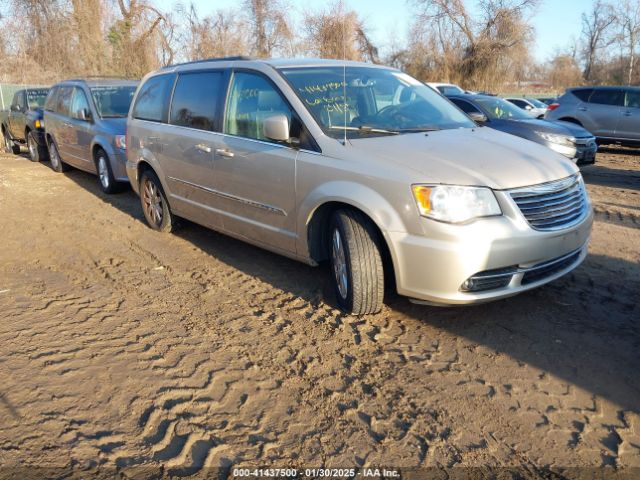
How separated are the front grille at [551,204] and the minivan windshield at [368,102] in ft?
3.67

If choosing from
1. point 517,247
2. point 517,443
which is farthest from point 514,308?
Result: point 517,443

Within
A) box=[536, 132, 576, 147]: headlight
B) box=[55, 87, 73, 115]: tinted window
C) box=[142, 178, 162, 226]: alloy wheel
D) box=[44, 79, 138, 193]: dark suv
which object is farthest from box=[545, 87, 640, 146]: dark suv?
box=[142, 178, 162, 226]: alloy wheel

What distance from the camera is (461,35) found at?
1569 inches

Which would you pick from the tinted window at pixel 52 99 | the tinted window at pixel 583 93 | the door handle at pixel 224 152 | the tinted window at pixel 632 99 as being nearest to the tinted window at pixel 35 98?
the tinted window at pixel 52 99

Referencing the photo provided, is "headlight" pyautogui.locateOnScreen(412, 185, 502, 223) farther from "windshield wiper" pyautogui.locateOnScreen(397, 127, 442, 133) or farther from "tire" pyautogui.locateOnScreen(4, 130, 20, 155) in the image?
"tire" pyautogui.locateOnScreen(4, 130, 20, 155)

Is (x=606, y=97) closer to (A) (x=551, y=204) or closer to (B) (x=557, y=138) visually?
(B) (x=557, y=138)

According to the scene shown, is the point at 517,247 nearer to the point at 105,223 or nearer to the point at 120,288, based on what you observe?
the point at 120,288

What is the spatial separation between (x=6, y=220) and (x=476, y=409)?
648 centimetres

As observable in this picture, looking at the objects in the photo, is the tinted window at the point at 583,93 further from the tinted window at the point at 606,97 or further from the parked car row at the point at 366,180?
the parked car row at the point at 366,180

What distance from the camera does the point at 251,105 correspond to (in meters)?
4.76

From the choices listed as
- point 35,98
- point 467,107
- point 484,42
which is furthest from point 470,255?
point 484,42

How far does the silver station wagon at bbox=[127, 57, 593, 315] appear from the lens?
355 cm

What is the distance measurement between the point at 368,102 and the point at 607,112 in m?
11.5

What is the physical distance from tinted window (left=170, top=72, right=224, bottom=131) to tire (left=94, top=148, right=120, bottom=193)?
3.19 meters
